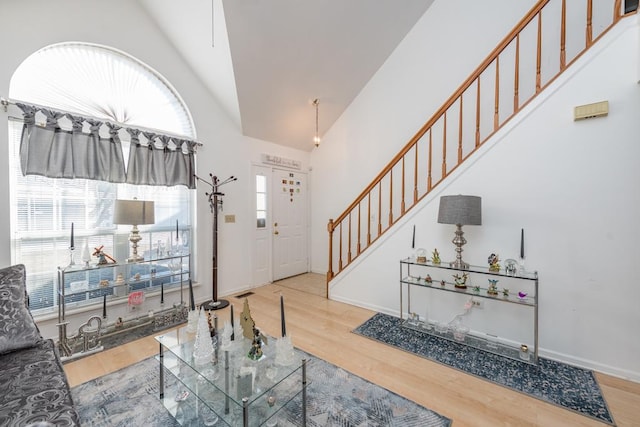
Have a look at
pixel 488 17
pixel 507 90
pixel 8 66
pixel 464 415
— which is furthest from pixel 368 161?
pixel 8 66

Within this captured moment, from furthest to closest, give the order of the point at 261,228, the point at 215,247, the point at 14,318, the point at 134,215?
the point at 261,228 → the point at 215,247 → the point at 134,215 → the point at 14,318

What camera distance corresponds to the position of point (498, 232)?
8.29 feet

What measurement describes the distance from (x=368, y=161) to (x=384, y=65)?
62.8 inches

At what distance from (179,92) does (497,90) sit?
149 inches

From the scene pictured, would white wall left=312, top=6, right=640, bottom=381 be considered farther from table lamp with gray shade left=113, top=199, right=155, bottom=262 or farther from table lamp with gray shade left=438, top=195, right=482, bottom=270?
table lamp with gray shade left=113, top=199, right=155, bottom=262

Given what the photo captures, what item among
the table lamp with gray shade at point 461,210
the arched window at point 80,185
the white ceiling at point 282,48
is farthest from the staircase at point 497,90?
the arched window at point 80,185

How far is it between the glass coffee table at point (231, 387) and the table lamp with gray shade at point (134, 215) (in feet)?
4.53

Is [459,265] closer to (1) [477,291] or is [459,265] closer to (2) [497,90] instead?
(1) [477,291]

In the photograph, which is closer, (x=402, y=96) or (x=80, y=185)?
(x=80, y=185)

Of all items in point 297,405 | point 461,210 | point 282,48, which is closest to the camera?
point 297,405

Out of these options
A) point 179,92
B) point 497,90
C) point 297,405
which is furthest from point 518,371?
point 179,92

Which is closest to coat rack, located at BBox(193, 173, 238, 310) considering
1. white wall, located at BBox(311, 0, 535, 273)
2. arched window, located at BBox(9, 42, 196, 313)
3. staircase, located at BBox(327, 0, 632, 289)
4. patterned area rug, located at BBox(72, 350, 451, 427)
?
arched window, located at BBox(9, 42, 196, 313)

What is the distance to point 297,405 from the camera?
1791 mm

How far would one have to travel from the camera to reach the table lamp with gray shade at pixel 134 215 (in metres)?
2.60
